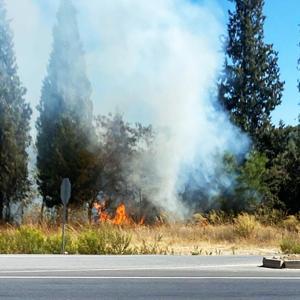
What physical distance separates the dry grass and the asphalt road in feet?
6.53

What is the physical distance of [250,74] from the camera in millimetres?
44031

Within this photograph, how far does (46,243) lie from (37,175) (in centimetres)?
1764

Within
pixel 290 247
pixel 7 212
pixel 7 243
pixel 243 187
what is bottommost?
pixel 290 247


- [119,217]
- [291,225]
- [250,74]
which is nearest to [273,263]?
[291,225]

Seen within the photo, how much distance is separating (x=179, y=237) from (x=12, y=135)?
1619cm

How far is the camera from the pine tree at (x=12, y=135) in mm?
37438

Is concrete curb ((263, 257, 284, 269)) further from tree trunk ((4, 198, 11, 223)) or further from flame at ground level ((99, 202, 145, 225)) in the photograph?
tree trunk ((4, 198, 11, 223))

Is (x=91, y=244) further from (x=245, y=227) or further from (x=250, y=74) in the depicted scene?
(x=250, y=74)

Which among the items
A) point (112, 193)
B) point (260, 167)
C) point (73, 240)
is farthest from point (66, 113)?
point (73, 240)

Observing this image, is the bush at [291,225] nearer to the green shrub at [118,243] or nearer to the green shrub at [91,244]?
the green shrub at [118,243]

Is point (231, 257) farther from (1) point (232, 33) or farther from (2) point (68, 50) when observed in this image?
(1) point (232, 33)

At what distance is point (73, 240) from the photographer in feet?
65.9

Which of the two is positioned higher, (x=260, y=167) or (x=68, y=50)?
(x=68, y=50)

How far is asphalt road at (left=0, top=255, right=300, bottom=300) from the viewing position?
1092 cm
